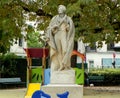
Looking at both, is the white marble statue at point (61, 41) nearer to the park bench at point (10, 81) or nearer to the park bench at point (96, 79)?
the park bench at point (10, 81)

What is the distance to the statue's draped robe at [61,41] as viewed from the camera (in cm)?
1473

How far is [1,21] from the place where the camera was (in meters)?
24.2

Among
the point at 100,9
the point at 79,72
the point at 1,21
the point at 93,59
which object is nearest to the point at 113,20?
the point at 100,9

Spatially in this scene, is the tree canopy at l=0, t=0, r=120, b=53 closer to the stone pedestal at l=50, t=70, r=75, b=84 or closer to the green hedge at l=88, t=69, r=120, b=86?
the stone pedestal at l=50, t=70, r=75, b=84

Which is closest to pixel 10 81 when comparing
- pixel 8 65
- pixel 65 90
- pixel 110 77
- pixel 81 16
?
pixel 8 65

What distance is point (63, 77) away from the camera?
14.7 m

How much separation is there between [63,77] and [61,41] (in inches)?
46.9

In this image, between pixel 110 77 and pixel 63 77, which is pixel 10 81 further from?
pixel 63 77

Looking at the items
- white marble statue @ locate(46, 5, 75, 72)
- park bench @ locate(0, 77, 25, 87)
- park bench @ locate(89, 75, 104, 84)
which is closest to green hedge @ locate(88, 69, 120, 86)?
park bench @ locate(89, 75, 104, 84)

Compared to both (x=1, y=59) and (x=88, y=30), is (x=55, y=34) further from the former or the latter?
(x=1, y=59)

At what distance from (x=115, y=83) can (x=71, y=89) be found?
24330 mm

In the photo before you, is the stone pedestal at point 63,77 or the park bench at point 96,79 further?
the park bench at point 96,79

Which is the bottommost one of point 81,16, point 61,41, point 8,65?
point 8,65

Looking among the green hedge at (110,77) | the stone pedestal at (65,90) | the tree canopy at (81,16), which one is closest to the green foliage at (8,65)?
the green hedge at (110,77)
